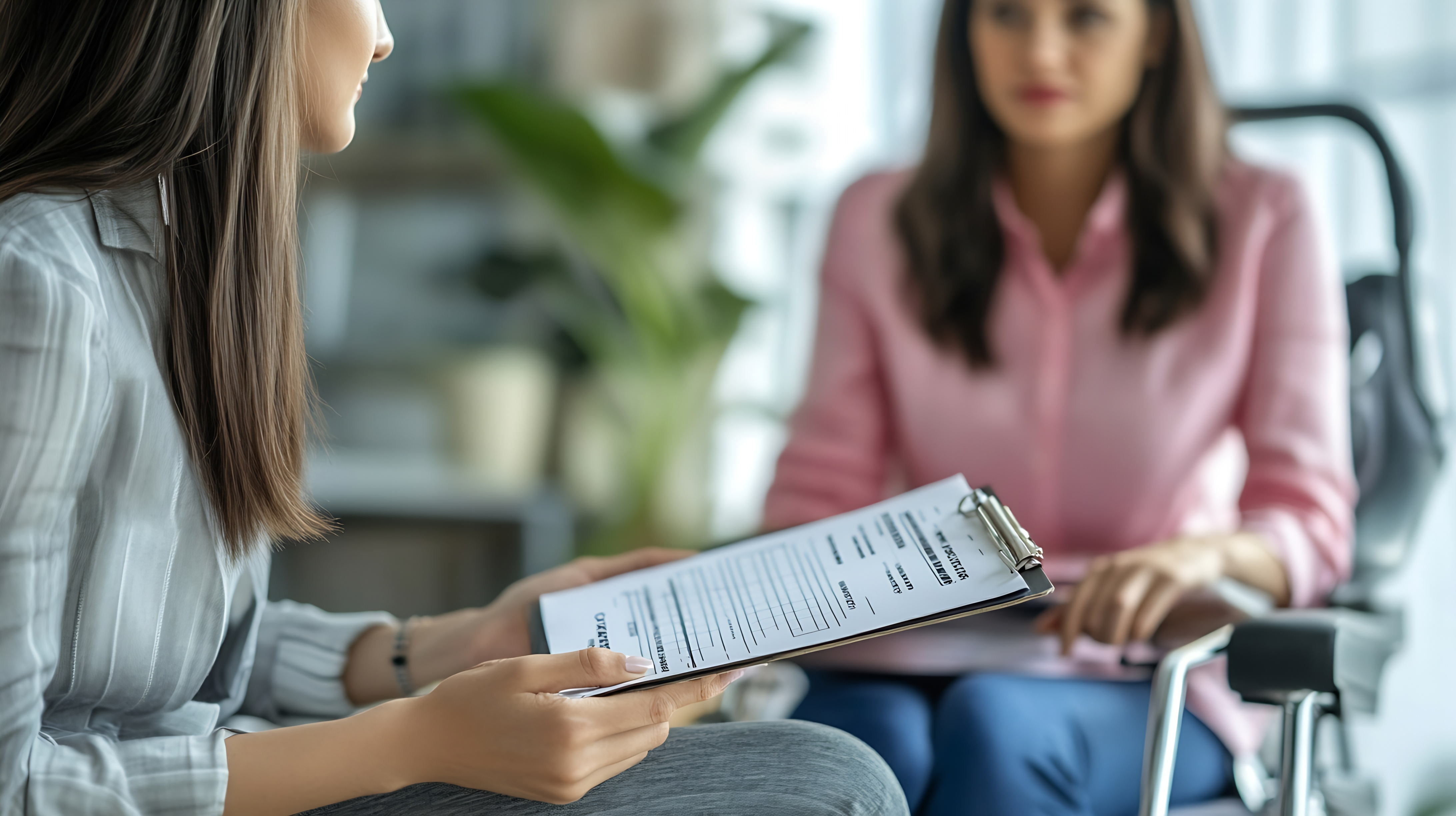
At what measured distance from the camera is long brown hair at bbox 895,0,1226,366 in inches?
40.1

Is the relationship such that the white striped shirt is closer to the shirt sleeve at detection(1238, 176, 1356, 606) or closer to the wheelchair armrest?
A: the wheelchair armrest

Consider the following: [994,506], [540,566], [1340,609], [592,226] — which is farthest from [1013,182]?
[540,566]

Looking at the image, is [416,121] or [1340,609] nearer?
[1340,609]

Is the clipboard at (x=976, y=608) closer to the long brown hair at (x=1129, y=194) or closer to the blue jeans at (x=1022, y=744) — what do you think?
the blue jeans at (x=1022, y=744)

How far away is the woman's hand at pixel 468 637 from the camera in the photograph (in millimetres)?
715

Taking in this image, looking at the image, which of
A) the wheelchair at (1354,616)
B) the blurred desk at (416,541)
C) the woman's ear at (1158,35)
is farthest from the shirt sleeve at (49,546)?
the blurred desk at (416,541)

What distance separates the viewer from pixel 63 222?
0.50 meters

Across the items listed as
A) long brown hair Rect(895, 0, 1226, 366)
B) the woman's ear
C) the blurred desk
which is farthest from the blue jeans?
A: the blurred desk

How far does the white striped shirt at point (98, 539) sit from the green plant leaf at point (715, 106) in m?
1.35

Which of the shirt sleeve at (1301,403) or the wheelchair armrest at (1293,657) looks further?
the shirt sleeve at (1301,403)

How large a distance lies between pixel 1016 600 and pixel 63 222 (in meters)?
0.48

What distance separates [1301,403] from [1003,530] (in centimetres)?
54

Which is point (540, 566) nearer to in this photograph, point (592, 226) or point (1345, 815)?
point (592, 226)

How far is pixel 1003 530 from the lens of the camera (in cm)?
56
